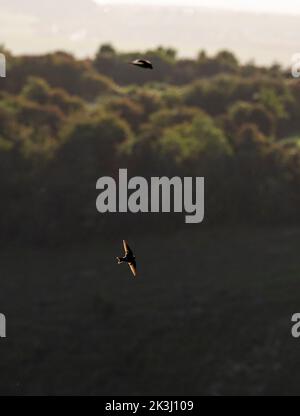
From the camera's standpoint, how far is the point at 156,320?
183ft

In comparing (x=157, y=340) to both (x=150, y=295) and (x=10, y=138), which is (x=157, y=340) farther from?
(x=10, y=138)

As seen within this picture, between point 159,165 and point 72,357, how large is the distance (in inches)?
Result: 890

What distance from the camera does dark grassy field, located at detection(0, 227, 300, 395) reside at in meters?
51.3

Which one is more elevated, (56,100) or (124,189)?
(56,100)

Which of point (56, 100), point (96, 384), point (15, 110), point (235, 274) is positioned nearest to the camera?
point (96, 384)

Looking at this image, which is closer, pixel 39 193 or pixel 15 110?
pixel 39 193

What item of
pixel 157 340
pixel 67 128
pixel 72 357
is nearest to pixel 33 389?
pixel 72 357

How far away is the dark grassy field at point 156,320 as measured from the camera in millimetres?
51344

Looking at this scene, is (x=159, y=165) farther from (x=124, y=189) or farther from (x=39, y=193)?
(x=39, y=193)

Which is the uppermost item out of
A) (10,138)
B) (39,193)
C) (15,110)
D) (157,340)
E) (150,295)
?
(15,110)

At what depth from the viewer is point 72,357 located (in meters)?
53.9

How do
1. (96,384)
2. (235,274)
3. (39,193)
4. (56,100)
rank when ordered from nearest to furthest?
(96,384)
(235,274)
(39,193)
(56,100)

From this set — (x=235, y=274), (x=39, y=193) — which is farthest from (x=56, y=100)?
(x=235, y=274)

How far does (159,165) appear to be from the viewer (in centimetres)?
7275
